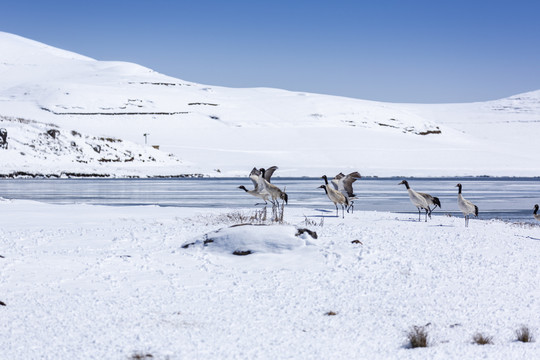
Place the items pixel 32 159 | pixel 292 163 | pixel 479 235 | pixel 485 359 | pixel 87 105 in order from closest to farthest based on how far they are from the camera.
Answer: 1. pixel 485 359
2. pixel 479 235
3. pixel 32 159
4. pixel 292 163
5. pixel 87 105

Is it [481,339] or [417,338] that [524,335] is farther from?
[417,338]

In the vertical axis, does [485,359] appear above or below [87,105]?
below

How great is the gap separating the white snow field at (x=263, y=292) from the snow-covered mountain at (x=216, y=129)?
147 ft

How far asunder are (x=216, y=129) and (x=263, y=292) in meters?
88.8

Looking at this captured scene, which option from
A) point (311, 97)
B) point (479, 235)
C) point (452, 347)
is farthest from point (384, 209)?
point (311, 97)

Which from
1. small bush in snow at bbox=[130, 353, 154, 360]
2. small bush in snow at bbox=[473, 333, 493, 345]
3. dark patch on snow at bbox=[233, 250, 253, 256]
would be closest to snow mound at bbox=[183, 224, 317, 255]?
dark patch on snow at bbox=[233, 250, 253, 256]

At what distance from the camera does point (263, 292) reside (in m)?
9.02

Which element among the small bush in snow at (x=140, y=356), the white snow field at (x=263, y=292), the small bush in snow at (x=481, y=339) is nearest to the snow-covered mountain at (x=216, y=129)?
the white snow field at (x=263, y=292)

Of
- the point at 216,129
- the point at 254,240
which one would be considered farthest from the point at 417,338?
the point at 216,129

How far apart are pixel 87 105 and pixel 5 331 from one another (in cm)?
10212

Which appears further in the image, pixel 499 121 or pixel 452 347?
pixel 499 121

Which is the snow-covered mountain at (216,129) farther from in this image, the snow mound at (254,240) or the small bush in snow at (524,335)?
the small bush in snow at (524,335)

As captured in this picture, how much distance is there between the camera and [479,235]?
14.5 m

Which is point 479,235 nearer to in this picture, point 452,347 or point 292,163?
point 452,347
